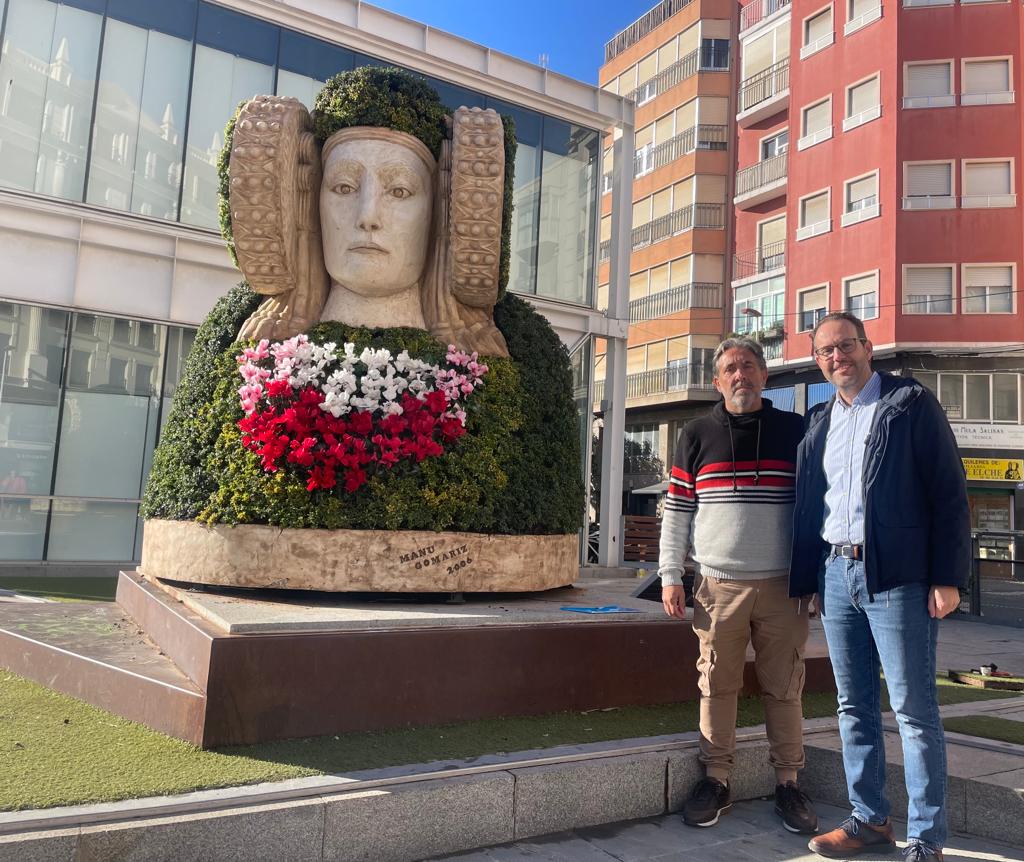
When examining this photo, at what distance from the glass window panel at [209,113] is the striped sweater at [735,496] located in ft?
37.4

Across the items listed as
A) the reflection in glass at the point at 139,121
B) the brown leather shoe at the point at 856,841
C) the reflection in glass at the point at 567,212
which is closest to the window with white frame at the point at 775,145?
the reflection in glass at the point at 567,212

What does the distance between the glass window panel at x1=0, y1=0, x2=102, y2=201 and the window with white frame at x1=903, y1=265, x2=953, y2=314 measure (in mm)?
19439

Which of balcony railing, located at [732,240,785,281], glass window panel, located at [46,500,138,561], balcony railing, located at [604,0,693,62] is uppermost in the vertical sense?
balcony railing, located at [604,0,693,62]

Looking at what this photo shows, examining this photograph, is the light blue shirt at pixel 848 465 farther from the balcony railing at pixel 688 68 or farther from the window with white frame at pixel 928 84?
the balcony railing at pixel 688 68

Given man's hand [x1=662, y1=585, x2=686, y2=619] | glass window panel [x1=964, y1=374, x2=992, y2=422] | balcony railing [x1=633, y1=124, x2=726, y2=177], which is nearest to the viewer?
man's hand [x1=662, y1=585, x2=686, y2=619]

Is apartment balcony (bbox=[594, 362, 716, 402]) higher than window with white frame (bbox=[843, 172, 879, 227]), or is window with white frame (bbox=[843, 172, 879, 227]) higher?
window with white frame (bbox=[843, 172, 879, 227])

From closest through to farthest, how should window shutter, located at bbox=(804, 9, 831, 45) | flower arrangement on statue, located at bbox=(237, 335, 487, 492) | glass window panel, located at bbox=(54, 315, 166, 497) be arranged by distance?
flower arrangement on statue, located at bbox=(237, 335, 487, 492)
glass window panel, located at bbox=(54, 315, 166, 497)
window shutter, located at bbox=(804, 9, 831, 45)

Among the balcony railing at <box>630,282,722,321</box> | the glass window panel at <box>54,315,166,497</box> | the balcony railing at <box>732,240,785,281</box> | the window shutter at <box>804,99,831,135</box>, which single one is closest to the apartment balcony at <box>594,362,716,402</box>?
the balcony railing at <box>630,282,722,321</box>

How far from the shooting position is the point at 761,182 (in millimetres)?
28891

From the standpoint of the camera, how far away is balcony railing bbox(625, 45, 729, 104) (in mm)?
31688

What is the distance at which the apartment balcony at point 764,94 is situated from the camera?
2834cm

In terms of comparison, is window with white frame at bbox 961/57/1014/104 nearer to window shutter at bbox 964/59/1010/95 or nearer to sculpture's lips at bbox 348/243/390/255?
window shutter at bbox 964/59/1010/95

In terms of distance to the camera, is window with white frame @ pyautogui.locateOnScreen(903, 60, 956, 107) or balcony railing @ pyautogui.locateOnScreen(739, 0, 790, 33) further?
balcony railing @ pyautogui.locateOnScreen(739, 0, 790, 33)

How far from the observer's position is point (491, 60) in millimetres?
15320
